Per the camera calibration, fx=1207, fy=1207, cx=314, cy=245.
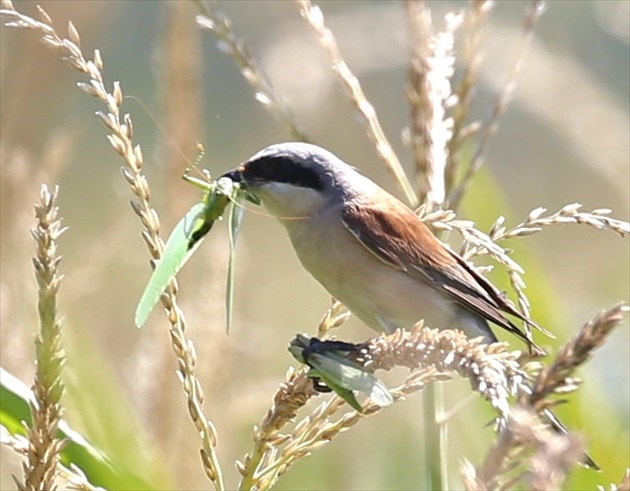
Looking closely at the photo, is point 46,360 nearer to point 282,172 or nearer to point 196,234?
point 196,234

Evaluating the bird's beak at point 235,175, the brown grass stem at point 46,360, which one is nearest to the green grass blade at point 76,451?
the brown grass stem at point 46,360

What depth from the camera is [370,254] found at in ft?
6.74

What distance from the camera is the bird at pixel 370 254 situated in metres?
1.97

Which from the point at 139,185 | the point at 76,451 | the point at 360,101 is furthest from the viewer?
the point at 360,101

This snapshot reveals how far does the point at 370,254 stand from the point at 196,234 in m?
0.71

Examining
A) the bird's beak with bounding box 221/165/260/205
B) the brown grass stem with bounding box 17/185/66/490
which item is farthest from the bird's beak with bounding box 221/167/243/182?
the brown grass stem with bounding box 17/185/66/490

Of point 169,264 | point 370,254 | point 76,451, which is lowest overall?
point 76,451

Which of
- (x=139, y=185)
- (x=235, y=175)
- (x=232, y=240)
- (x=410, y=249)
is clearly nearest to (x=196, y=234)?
(x=232, y=240)

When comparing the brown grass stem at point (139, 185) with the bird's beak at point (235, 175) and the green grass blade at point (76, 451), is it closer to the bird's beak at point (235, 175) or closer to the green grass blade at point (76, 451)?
the green grass blade at point (76, 451)

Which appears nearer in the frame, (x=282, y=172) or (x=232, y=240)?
(x=232, y=240)

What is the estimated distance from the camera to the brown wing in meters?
1.95

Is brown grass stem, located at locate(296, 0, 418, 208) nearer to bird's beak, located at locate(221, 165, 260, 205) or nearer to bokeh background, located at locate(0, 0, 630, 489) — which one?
bokeh background, located at locate(0, 0, 630, 489)

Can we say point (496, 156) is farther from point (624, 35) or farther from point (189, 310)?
point (189, 310)

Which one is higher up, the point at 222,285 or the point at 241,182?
the point at 241,182
